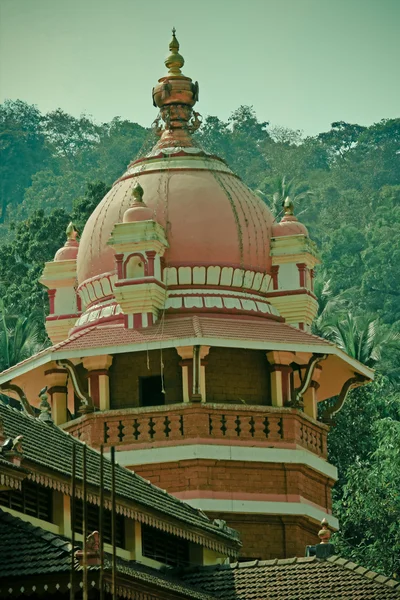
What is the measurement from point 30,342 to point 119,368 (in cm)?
2885

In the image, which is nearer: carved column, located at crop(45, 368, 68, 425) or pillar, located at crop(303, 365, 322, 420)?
carved column, located at crop(45, 368, 68, 425)

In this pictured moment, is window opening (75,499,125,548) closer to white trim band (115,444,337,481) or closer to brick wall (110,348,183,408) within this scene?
white trim band (115,444,337,481)

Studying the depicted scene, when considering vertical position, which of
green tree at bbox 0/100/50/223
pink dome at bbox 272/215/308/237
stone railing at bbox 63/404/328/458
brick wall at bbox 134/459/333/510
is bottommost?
brick wall at bbox 134/459/333/510

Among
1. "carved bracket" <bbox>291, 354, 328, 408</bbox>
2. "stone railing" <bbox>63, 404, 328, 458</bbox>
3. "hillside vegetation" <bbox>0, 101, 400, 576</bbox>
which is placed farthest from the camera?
"hillside vegetation" <bbox>0, 101, 400, 576</bbox>

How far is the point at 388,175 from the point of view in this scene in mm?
122500

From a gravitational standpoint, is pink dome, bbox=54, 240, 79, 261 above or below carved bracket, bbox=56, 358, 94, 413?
above

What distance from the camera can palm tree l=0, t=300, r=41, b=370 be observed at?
63.0m

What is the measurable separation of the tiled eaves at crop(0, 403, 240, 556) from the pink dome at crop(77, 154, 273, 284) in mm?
6388

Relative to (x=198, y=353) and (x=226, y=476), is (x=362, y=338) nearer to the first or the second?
(x=198, y=353)

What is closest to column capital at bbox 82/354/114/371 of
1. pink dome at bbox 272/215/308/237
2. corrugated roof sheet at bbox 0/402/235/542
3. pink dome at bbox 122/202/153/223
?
pink dome at bbox 122/202/153/223

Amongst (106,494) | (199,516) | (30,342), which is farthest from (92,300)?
(30,342)

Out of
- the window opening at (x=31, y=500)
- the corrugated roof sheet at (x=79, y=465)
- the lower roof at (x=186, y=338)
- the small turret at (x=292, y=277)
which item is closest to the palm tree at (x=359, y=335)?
the small turret at (x=292, y=277)

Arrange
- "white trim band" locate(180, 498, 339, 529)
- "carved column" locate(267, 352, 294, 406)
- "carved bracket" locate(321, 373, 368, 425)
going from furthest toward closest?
"carved bracket" locate(321, 373, 368, 425)
"carved column" locate(267, 352, 294, 406)
"white trim band" locate(180, 498, 339, 529)

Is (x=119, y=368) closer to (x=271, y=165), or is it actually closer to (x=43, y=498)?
(x=43, y=498)
